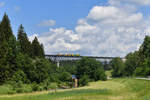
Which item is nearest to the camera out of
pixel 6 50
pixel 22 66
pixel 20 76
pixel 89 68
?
pixel 20 76

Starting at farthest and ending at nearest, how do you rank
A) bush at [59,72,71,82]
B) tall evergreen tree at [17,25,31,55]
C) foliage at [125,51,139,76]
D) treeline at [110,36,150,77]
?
foliage at [125,51,139,76]
bush at [59,72,71,82]
treeline at [110,36,150,77]
tall evergreen tree at [17,25,31,55]

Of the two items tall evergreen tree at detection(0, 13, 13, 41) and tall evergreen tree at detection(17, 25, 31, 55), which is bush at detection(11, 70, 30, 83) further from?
tall evergreen tree at detection(17, 25, 31, 55)

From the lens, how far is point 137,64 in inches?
4446

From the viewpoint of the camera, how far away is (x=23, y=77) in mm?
73312

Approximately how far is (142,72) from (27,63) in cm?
4862

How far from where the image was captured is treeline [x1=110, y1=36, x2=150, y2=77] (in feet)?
298

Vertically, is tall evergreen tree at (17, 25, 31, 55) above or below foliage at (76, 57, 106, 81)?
above

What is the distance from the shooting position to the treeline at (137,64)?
9080 cm

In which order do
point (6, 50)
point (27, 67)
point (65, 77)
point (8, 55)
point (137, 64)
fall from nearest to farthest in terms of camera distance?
point (6, 50) → point (8, 55) → point (27, 67) → point (65, 77) → point (137, 64)

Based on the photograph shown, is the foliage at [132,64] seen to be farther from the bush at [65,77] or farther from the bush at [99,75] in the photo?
the bush at [65,77]

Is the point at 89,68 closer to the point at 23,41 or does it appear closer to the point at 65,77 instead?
the point at 65,77

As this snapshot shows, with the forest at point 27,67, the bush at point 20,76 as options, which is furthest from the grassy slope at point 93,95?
the bush at point 20,76

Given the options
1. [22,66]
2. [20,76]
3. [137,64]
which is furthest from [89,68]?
[20,76]

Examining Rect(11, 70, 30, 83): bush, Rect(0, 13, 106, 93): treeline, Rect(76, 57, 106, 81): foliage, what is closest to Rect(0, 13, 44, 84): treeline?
Rect(0, 13, 106, 93): treeline
